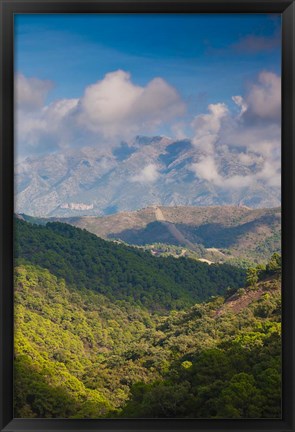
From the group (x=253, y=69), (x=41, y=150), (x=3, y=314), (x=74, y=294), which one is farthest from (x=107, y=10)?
(x=74, y=294)

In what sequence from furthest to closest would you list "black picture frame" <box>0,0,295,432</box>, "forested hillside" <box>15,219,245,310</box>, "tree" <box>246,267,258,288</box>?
1. "forested hillside" <box>15,219,245,310</box>
2. "tree" <box>246,267,258,288</box>
3. "black picture frame" <box>0,0,295,432</box>

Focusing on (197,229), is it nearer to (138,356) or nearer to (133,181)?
(133,181)

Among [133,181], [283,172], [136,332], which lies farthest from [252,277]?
[283,172]

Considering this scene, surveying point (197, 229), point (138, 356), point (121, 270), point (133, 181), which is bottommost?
point (138, 356)

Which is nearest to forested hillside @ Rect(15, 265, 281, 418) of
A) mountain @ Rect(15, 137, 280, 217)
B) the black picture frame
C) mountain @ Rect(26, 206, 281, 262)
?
the black picture frame

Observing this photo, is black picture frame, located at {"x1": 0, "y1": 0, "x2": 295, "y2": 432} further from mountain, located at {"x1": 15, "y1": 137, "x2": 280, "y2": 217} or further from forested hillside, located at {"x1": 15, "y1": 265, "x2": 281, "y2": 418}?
mountain, located at {"x1": 15, "y1": 137, "x2": 280, "y2": 217}

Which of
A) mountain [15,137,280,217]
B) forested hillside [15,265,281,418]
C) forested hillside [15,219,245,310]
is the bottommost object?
forested hillside [15,265,281,418]
